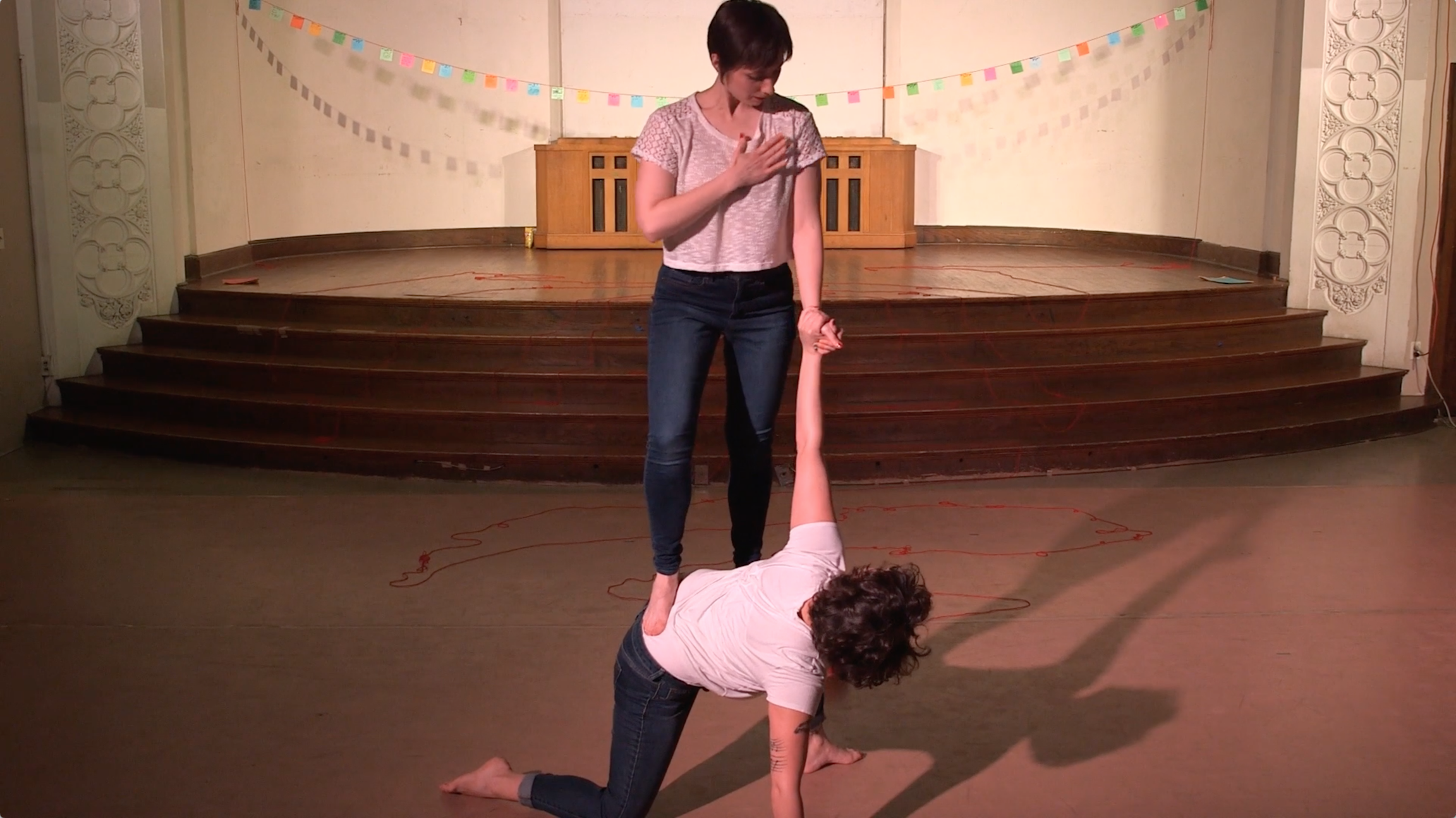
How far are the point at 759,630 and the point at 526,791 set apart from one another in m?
0.66

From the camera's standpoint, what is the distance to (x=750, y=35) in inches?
101

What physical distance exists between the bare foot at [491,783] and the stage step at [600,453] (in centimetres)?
263

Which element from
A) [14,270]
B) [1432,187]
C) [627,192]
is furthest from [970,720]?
[627,192]

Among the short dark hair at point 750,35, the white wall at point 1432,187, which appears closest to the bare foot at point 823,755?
the short dark hair at point 750,35

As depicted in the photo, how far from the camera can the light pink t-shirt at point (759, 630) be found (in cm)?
215

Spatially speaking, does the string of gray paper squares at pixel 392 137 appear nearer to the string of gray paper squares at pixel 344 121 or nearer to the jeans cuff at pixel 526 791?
the string of gray paper squares at pixel 344 121

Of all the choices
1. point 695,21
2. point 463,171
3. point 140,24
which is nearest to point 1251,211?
point 695,21

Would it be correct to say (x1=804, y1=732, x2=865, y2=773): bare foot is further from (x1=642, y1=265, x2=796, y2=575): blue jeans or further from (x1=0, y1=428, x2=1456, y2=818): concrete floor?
(x1=642, y1=265, x2=796, y2=575): blue jeans

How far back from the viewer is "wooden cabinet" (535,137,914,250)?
8.92 metres

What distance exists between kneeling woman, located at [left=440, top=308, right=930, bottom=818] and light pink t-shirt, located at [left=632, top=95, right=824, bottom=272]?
0.38 meters

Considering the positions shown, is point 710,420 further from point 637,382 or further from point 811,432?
point 811,432

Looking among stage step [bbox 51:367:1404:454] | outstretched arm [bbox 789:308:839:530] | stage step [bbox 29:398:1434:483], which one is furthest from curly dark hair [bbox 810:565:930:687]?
stage step [bbox 51:367:1404:454]

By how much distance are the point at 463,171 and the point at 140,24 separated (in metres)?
3.14

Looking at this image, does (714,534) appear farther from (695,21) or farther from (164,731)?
(695,21)
